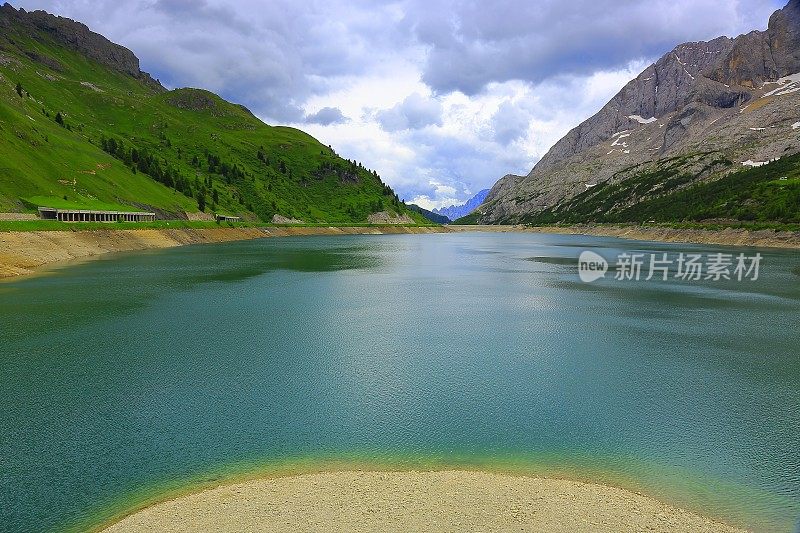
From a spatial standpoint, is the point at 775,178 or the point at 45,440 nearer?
the point at 45,440

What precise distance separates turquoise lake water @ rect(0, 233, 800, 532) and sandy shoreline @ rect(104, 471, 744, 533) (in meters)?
1.24

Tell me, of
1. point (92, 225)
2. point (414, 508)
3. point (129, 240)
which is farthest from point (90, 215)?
point (414, 508)

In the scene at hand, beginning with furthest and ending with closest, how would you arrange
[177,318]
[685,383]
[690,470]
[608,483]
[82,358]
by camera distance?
1. [177,318]
2. [82,358]
3. [685,383]
4. [690,470]
5. [608,483]

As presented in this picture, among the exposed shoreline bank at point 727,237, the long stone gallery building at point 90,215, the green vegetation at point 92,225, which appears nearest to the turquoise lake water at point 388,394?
the green vegetation at point 92,225

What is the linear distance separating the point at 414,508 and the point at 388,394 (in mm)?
10950

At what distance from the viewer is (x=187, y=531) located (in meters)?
13.3

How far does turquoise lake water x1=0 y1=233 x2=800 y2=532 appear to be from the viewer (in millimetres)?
17125

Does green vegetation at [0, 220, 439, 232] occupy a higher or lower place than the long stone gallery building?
lower

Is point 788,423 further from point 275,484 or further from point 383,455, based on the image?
point 275,484

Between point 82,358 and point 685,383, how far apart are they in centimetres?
3618

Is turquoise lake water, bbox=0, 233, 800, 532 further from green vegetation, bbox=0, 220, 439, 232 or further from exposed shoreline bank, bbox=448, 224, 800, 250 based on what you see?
exposed shoreline bank, bbox=448, 224, 800, 250

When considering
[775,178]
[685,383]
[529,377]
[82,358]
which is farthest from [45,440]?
[775,178]

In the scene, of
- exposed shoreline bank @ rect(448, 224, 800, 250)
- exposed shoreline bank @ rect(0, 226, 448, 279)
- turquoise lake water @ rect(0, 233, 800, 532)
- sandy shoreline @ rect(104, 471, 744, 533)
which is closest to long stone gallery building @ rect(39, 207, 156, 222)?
exposed shoreline bank @ rect(0, 226, 448, 279)

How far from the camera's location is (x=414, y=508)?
14.5m
